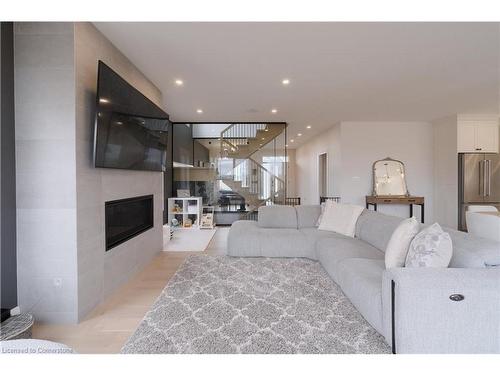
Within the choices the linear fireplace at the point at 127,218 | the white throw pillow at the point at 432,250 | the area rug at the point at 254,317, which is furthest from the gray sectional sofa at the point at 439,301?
the linear fireplace at the point at 127,218

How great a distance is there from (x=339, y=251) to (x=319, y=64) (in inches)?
89.4

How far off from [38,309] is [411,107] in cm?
632

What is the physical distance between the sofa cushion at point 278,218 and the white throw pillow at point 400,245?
7.29 feet

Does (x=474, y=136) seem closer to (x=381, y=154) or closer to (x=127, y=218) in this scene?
(x=381, y=154)

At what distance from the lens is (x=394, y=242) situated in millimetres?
2164

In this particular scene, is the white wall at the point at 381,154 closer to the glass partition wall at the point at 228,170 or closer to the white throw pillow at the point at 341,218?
the glass partition wall at the point at 228,170

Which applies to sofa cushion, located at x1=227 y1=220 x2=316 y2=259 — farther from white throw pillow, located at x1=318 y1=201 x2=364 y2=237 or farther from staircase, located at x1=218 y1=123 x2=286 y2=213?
staircase, located at x1=218 y1=123 x2=286 y2=213

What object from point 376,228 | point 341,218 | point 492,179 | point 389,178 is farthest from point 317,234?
point 492,179

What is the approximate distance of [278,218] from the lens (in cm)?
438

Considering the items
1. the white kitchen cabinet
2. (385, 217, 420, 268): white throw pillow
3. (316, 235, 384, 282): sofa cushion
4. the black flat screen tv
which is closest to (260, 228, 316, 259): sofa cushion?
(316, 235, 384, 282): sofa cushion

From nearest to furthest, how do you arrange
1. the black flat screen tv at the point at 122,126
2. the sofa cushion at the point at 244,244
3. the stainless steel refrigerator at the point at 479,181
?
the black flat screen tv at the point at 122,126
the sofa cushion at the point at 244,244
the stainless steel refrigerator at the point at 479,181

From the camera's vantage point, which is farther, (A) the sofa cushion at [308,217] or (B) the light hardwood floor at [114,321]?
(A) the sofa cushion at [308,217]

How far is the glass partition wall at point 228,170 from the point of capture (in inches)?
257
